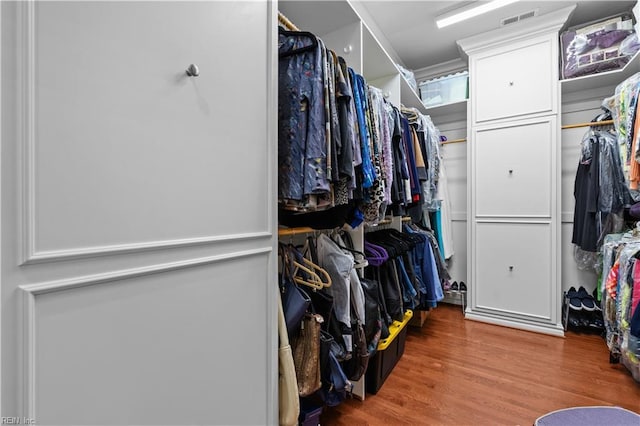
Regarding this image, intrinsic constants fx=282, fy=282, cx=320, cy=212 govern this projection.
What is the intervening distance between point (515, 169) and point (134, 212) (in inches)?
123

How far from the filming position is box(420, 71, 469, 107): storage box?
9.77ft

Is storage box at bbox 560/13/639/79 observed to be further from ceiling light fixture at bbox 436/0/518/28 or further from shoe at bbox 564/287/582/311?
shoe at bbox 564/287/582/311

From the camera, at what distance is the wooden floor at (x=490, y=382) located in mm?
1544

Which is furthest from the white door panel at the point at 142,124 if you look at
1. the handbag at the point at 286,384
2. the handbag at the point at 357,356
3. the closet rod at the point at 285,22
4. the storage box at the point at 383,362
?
the storage box at the point at 383,362

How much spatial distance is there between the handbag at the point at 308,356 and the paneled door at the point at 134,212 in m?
0.21

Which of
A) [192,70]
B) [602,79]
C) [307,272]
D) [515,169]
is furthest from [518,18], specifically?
[192,70]

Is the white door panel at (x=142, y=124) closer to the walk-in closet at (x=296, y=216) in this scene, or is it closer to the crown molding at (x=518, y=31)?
the walk-in closet at (x=296, y=216)

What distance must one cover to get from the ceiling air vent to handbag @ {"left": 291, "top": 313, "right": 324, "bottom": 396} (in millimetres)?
3132

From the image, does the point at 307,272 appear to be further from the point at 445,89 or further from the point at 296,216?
the point at 445,89

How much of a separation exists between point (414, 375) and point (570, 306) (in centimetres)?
181

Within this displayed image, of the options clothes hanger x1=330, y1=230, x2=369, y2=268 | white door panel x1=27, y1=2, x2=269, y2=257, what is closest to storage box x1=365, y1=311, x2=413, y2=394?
clothes hanger x1=330, y1=230, x2=369, y2=268

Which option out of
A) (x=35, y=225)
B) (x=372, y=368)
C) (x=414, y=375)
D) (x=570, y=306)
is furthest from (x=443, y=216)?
(x=35, y=225)

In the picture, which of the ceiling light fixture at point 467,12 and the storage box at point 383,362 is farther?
the ceiling light fixture at point 467,12

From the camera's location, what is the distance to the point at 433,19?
2605 mm
